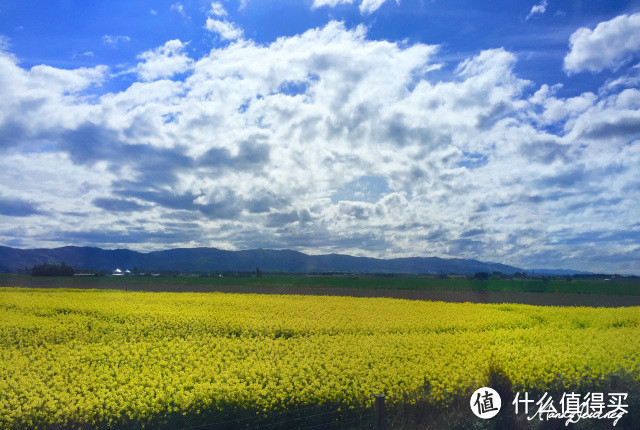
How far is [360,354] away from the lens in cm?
1205

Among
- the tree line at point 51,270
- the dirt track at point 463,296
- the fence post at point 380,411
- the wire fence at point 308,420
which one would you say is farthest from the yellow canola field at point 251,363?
the tree line at point 51,270

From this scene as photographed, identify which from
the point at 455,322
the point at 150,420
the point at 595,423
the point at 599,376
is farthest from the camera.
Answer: the point at 455,322

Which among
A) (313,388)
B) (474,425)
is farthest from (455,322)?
(313,388)

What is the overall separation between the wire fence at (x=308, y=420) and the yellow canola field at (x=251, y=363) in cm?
17

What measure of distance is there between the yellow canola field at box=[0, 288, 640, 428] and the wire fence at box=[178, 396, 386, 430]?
0.17 metres

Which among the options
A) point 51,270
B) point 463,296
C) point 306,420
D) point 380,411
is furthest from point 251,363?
point 51,270

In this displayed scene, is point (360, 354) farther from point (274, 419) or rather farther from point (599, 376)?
point (599, 376)

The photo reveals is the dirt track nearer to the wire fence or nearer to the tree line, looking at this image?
the wire fence

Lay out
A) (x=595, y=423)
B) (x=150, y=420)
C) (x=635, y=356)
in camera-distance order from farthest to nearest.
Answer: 1. (x=635, y=356)
2. (x=595, y=423)
3. (x=150, y=420)

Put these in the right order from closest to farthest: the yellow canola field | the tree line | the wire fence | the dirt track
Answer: the wire fence < the yellow canola field < the dirt track < the tree line

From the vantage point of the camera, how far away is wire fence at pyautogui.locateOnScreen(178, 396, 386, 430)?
28.6 ft

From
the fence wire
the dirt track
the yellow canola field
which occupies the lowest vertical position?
the dirt track

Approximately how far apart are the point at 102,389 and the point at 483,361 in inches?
369

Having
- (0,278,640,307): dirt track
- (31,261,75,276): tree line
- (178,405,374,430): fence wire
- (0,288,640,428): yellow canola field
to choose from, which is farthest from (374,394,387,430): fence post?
(31,261,75,276): tree line
